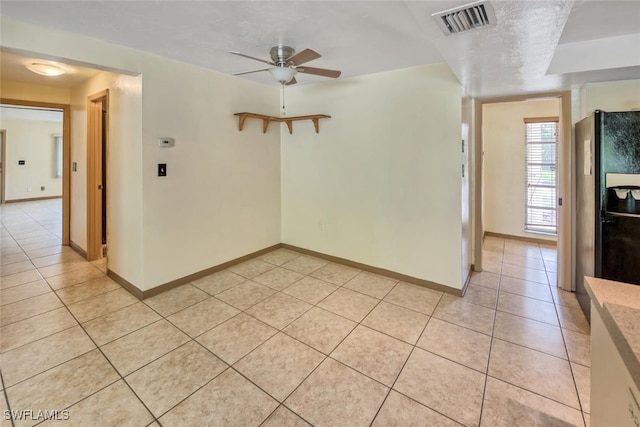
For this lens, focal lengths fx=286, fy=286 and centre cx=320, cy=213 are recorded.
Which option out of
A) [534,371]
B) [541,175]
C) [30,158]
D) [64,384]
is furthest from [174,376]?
[30,158]

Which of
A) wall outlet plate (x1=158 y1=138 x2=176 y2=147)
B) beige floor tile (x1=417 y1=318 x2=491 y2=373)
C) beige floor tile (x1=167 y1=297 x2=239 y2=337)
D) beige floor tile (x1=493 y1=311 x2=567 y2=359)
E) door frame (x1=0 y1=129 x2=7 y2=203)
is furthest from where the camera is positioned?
door frame (x1=0 y1=129 x2=7 y2=203)

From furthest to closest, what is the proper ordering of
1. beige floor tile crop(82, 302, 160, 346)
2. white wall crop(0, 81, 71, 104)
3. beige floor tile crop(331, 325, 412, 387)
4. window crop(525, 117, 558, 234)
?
window crop(525, 117, 558, 234)
white wall crop(0, 81, 71, 104)
beige floor tile crop(82, 302, 160, 346)
beige floor tile crop(331, 325, 412, 387)

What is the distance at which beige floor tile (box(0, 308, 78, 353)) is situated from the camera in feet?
7.30

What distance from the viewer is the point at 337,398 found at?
1.72 m

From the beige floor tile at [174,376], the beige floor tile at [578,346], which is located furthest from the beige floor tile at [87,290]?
the beige floor tile at [578,346]

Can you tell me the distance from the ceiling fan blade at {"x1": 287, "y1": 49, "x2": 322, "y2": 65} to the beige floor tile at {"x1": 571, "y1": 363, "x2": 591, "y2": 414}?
2731 millimetres

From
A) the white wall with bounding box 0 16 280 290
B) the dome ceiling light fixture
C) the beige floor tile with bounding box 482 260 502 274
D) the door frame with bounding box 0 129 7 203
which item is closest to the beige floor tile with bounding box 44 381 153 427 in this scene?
the white wall with bounding box 0 16 280 290

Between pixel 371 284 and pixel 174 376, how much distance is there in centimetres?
213

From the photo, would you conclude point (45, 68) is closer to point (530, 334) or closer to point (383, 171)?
point (383, 171)

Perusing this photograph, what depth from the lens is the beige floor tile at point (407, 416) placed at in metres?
1.55

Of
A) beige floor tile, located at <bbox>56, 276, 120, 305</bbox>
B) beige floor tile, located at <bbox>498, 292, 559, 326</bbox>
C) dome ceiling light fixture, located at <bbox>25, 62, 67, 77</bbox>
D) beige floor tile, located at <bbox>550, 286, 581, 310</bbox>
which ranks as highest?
dome ceiling light fixture, located at <bbox>25, 62, 67, 77</bbox>

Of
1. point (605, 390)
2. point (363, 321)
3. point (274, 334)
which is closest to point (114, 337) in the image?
point (274, 334)

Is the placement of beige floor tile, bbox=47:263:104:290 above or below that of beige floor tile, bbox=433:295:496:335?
above

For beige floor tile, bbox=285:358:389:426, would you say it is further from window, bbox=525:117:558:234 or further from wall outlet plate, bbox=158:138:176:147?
window, bbox=525:117:558:234
